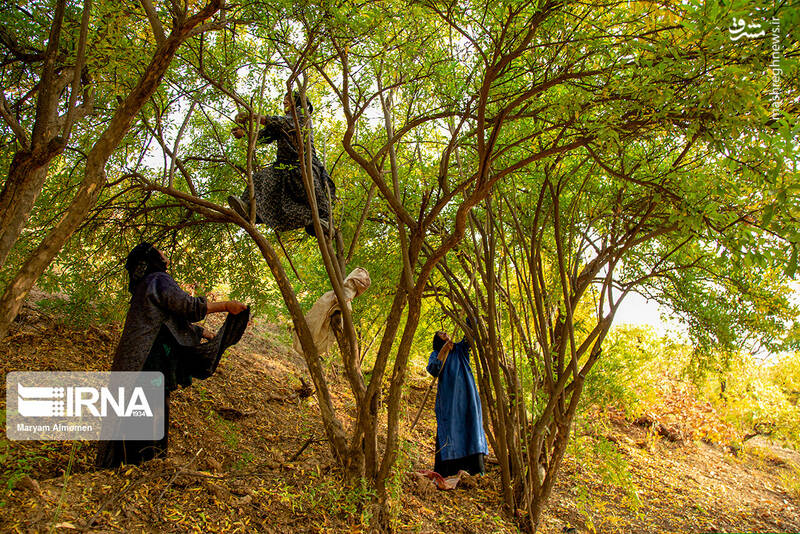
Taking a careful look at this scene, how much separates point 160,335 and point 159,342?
57mm

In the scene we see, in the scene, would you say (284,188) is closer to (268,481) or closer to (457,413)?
(268,481)

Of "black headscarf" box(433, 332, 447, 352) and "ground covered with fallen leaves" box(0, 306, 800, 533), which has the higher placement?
"black headscarf" box(433, 332, 447, 352)

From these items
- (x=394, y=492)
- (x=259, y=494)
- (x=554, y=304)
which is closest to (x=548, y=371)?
(x=554, y=304)

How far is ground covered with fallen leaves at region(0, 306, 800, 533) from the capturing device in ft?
8.84

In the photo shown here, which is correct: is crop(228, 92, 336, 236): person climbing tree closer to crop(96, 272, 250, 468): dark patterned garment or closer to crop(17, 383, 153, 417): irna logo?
crop(96, 272, 250, 468): dark patterned garment

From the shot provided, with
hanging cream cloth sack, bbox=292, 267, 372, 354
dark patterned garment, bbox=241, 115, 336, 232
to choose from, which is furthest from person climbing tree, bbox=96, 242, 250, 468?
dark patterned garment, bbox=241, 115, 336, 232

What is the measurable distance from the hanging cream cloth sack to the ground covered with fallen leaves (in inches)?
39.9

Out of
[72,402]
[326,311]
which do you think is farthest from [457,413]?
[72,402]

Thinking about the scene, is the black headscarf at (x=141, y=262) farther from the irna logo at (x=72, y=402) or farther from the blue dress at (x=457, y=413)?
the blue dress at (x=457, y=413)

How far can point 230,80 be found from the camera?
415 centimetres

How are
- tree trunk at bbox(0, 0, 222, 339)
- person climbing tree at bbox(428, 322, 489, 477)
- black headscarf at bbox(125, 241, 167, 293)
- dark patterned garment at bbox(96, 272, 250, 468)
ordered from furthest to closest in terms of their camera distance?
person climbing tree at bbox(428, 322, 489, 477), black headscarf at bbox(125, 241, 167, 293), dark patterned garment at bbox(96, 272, 250, 468), tree trunk at bbox(0, 0, 222, 339)

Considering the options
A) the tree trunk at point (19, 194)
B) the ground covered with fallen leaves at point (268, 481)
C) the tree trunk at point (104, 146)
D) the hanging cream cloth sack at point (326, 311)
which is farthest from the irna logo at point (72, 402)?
the tree trunk at point (104, 146)

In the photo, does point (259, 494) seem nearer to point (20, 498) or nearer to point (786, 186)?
point (20, 498)

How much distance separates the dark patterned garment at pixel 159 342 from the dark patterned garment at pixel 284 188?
0.90 metres
